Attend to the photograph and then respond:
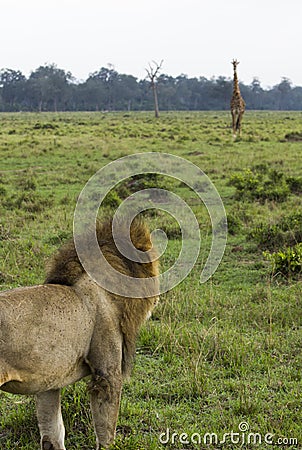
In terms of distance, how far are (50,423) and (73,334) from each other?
774mm

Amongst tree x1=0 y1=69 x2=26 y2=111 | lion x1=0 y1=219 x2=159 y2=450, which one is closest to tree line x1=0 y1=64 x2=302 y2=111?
tree x1=0 y1=69 x2=26 y2=111

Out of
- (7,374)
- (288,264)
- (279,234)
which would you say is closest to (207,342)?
(288,264)

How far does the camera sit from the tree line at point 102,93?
80312 mm

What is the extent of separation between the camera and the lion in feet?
7.81

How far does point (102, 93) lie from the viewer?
85.5 m

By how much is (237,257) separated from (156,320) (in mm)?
2476

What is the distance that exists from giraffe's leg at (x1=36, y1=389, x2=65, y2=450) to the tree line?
239 ft

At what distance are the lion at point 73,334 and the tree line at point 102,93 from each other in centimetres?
7297

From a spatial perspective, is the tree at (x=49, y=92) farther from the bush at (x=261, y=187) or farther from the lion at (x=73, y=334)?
the lion at (x=73, y=334)

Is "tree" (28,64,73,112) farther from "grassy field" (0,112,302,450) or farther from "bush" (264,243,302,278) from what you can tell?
"bush" (264,243,302,278)

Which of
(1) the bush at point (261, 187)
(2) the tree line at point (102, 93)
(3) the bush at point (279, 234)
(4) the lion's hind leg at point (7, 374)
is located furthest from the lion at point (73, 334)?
(2) the tree line at point (102, 93)

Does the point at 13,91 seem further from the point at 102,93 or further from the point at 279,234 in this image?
the point at 279,234

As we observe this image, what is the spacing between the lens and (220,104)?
89.6m

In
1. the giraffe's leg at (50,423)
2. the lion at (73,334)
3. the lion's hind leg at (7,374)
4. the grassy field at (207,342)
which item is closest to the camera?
the lion's hind leg at (7,374)
